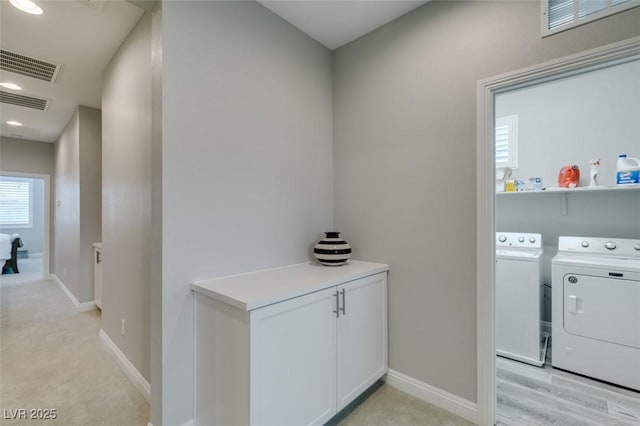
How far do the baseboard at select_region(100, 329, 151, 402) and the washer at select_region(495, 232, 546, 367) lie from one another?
3044 mm

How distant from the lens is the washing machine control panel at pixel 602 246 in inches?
91.8

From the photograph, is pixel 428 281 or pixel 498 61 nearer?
pixel 498 61

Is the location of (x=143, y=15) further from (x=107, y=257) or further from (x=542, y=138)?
(x=542, y=138)

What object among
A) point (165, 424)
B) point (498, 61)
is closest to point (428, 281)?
point (498, 61)

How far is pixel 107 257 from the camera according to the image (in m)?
2.72

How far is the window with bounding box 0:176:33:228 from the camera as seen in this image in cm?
773

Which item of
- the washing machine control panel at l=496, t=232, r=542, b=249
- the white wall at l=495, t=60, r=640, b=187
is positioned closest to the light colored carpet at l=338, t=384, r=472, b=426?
the washing machine control panel at l=496, t=232, r=542, b=249

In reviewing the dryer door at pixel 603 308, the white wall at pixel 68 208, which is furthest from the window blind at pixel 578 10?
the white wall at pixel 68 208

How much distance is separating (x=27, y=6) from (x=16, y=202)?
30.1 feet

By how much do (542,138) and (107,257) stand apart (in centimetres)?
472

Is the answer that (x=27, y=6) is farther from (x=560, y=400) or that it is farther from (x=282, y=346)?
(x=560, y=400)

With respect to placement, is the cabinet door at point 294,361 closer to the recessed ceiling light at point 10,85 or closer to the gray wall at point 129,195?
the gray wall at point 129,195

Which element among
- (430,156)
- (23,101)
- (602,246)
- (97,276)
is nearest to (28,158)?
(23,101)

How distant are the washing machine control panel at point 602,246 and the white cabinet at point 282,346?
2149mm
